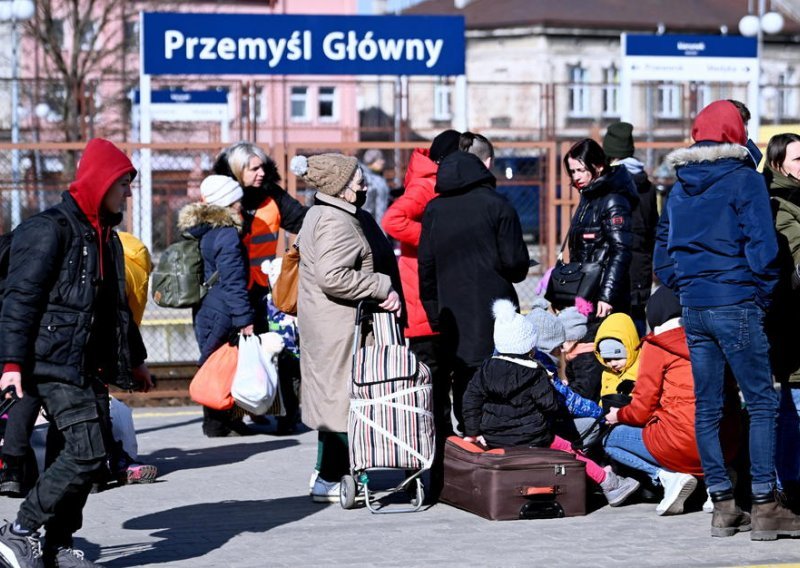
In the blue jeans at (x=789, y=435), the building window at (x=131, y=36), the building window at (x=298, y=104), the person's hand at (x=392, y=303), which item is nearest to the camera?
the blue jeans at (x=789, y=435)

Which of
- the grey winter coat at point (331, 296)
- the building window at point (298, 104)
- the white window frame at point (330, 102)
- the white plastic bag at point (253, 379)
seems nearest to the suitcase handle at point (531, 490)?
the grey winter coat at point (331, 296)

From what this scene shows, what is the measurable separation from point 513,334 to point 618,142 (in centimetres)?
271

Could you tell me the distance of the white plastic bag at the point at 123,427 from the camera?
9398 millimetres

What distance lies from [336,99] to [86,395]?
50.4m

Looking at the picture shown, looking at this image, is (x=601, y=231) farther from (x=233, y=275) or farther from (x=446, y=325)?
(x=233, y=275)

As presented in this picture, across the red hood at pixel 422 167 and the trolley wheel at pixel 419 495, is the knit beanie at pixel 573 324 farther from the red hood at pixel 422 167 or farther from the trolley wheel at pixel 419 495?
the trolley wheel at pixel 419 495

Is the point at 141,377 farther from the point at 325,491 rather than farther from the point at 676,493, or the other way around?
the point at 676,493

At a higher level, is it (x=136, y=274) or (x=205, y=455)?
(x=136, y=274)

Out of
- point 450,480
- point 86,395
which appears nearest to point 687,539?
point 450,480

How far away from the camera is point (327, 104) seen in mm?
56312

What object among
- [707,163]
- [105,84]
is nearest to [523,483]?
[707,163]

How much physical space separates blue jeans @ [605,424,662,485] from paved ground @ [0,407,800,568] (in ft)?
0.72

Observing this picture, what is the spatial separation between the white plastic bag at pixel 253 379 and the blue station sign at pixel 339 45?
8304 mm

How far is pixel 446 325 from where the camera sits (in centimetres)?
855
